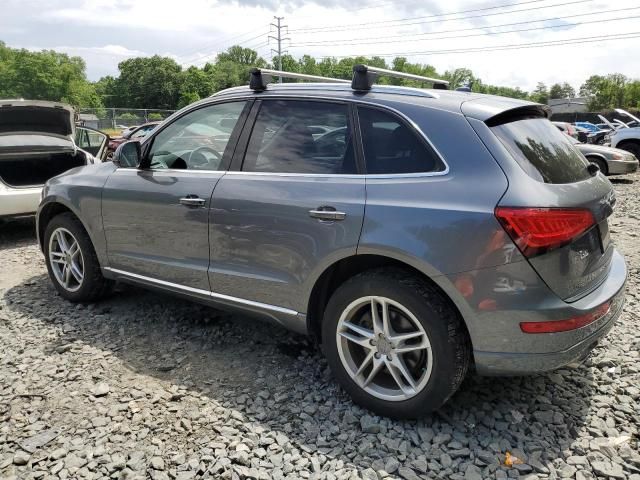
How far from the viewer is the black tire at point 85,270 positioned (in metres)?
4.24

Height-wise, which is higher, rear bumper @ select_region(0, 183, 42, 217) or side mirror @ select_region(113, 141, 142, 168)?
side mirror @ select_region(113, 141, 142, 168)

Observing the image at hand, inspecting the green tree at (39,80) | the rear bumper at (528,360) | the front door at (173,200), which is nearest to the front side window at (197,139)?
the front door at (173,200)

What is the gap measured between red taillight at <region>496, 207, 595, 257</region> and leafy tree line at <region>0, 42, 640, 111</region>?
2790 inches

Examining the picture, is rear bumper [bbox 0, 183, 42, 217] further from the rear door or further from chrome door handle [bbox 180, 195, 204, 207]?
the rear door

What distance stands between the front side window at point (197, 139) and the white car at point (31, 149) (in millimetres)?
3517

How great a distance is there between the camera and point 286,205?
9.57 feet

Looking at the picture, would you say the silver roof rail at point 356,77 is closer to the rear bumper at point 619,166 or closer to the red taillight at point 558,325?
the red taillight at point 558,325

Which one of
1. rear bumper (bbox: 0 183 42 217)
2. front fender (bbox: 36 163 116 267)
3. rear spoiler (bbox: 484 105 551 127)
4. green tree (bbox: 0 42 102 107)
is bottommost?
rear bumper (bbox: 0 183 42 217)

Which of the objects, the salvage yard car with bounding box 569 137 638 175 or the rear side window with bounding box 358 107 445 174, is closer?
the rear side window with bounding box 358 107 445 174

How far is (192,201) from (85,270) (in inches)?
60.8

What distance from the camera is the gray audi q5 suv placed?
92.3 inches

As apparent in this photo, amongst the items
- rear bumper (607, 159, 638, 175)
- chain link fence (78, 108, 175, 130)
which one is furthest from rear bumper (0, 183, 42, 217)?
chain link fence (78, 108, 175, 130)

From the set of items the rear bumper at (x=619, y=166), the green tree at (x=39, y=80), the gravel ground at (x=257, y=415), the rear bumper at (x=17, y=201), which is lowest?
the gravel ground at (x=257, y=415)

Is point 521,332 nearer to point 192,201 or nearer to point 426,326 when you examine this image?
point 426,326
